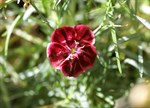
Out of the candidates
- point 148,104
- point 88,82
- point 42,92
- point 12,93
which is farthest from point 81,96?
point 12,93

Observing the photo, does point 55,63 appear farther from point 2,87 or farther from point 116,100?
point 2,87

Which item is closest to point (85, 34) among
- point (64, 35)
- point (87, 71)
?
point (64, 35)

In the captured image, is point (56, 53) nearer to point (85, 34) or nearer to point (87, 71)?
point (85, 34)

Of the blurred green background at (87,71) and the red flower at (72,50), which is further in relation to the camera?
the blurred green background at (87,71)

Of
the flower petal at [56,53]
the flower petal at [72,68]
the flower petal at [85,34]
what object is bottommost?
the flower petal at [72,68]

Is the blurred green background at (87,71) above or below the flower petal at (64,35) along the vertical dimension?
above
